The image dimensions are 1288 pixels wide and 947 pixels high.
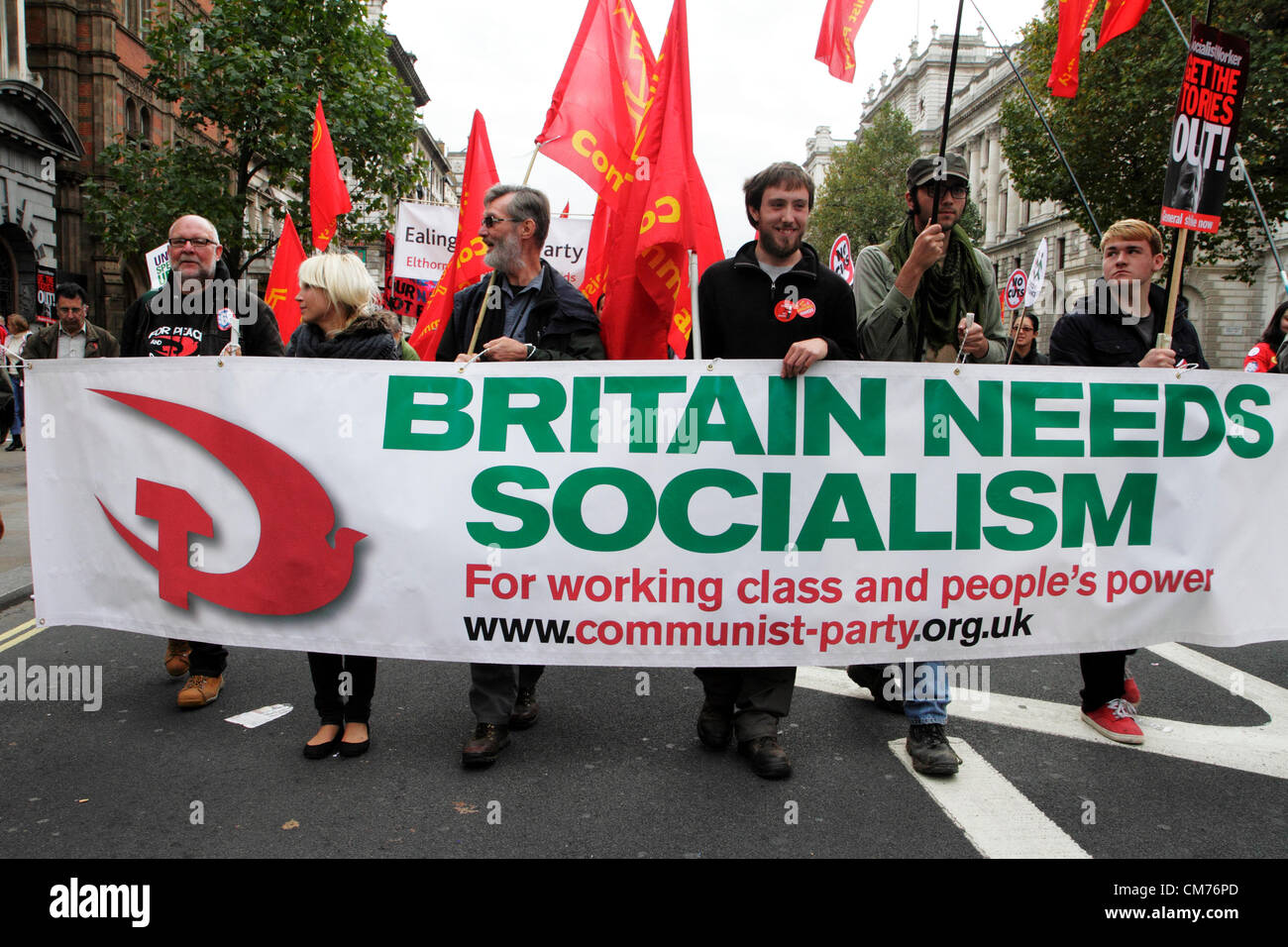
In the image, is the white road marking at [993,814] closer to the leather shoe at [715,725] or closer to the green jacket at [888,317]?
the leather shoe at [715,725]

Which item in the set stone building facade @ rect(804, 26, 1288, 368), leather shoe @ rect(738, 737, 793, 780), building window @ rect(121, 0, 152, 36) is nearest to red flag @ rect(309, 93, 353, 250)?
leather shoe @ rect(738, 737, 793, 780)

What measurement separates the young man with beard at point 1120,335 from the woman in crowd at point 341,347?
284 cm

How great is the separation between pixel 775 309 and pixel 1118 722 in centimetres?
225

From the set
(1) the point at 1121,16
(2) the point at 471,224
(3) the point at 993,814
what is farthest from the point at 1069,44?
(2) the point at 471,224

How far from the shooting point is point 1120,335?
4059 millimetres

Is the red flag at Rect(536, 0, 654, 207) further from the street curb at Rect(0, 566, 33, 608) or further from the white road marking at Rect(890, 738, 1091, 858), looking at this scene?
the street curb at Rect(0, 566, 33, 608)

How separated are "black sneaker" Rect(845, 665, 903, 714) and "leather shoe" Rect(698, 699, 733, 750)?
A: 2.67 feet

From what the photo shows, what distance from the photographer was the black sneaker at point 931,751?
361cm

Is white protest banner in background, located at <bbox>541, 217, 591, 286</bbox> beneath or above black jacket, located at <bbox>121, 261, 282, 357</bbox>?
above

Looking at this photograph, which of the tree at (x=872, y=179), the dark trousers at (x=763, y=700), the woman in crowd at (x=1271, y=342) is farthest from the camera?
the tree at (x=872, y=179)

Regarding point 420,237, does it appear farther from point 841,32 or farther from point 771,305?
point 771,305

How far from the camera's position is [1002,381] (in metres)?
3.52

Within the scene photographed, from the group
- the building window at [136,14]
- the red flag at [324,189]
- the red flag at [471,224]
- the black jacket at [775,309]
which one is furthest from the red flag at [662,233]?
the building window at [136,14]

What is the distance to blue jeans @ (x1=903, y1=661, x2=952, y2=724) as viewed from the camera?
3.69 metres
